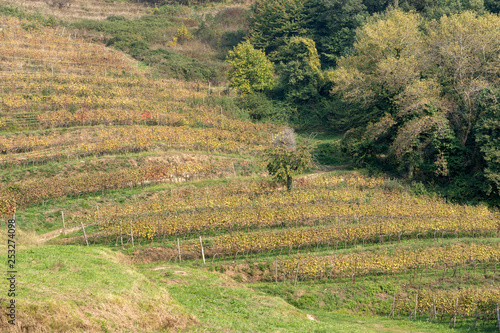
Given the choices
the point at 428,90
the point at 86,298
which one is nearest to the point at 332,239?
the point at 86,298

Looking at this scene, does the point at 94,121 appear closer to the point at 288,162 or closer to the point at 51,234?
the point at 51,234

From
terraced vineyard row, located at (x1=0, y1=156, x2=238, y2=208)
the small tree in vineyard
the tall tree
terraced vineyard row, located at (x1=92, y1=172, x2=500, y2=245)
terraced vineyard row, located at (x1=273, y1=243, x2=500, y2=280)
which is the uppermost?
the tall tree

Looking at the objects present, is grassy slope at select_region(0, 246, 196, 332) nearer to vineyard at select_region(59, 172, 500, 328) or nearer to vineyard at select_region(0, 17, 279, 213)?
vineyard at select_region(59, 172, 500, 328)

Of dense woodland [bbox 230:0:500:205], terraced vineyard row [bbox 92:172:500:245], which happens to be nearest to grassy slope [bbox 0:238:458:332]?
terraced vineyard row [bbox 92:172:500:245]

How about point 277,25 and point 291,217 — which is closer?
point 291,217

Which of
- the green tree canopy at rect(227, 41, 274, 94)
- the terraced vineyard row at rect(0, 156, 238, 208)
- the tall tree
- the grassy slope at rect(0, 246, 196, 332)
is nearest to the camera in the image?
the grassy slope at rect(0, 246, 196, 332)

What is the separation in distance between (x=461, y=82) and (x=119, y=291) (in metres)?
36.7

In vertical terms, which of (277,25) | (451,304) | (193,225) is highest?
(277,25)

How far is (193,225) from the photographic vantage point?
31203 millimetres

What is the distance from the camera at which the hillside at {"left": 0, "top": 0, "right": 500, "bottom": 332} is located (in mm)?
19406

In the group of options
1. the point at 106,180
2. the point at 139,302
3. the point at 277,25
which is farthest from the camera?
the point at 277,25

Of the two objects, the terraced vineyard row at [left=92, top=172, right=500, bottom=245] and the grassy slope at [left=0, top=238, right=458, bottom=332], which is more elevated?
the grassy slope at [left=0, top=238, right=458, bottom=332]

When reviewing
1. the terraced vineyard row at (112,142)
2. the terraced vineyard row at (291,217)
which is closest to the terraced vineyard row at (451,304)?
the terraced vineyard row at (291,217)

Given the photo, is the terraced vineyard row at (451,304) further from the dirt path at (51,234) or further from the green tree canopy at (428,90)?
the dirt path at (51,234)
